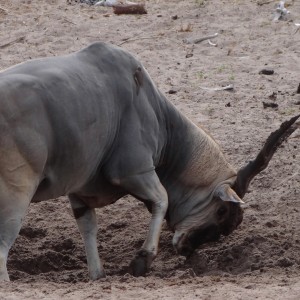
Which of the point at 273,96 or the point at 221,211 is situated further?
the point at 273,96

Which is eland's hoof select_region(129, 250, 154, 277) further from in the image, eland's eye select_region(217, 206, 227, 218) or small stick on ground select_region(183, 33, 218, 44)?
small stick on ground select_region(183, 33, 218, 44)

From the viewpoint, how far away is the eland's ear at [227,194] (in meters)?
8.72

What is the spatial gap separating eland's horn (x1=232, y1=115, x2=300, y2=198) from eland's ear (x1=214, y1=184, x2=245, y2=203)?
0.35ft

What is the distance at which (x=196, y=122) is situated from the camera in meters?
11.4

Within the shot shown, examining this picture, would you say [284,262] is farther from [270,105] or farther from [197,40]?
[197,40]

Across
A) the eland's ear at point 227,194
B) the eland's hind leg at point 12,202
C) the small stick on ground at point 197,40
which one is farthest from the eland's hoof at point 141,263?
the small stick on ground at point 197,40

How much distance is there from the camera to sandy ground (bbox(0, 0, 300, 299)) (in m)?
7.38

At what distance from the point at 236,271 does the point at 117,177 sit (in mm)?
1148

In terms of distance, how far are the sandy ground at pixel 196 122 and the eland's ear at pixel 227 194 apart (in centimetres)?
38

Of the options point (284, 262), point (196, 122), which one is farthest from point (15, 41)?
point (284, 262)

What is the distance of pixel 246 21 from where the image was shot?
1509 cm

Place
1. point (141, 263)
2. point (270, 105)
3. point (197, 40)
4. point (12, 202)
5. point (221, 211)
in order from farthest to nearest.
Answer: point (197, 40)
point (270, 105)
point (221, 211)
point (141, 263)
point (12, 202)

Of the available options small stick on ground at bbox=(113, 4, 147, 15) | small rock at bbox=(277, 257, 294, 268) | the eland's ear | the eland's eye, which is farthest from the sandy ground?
the eland's ear

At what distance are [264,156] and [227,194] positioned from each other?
1.34 feet
